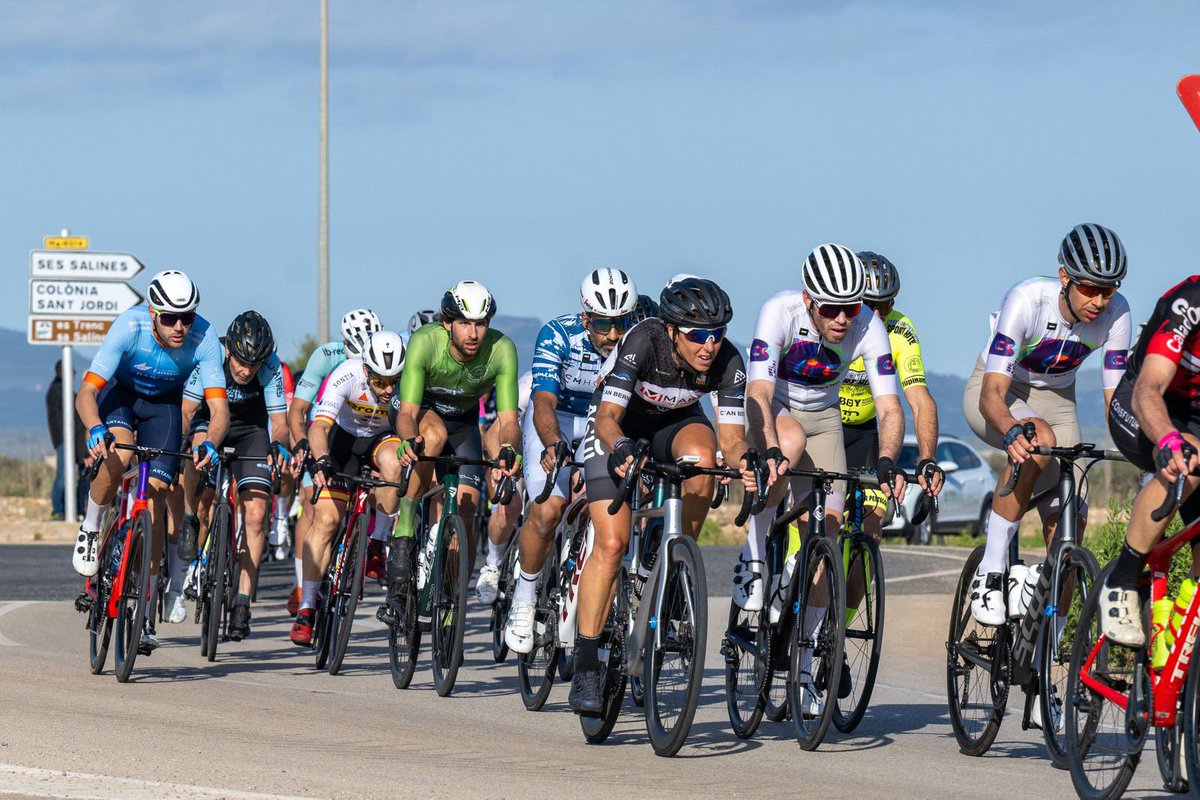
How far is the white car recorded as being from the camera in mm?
28656

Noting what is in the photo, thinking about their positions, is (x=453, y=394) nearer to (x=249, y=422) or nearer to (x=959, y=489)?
(x=249, y=422)

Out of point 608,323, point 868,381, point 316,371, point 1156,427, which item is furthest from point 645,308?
point 1156,427

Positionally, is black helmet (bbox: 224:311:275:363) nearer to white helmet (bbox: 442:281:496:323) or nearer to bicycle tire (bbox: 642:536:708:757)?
white helmet (bbox: 442:281:496:323)

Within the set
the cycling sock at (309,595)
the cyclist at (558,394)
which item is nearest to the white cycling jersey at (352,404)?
the cycling sock at (309,595)

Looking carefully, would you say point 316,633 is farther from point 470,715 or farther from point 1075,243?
point 1075,243

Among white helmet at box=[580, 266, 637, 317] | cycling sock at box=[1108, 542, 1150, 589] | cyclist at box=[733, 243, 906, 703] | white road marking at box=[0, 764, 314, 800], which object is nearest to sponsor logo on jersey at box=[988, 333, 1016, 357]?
cyclist at box=[733, 243, 906, 703]

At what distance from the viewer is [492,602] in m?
13.0

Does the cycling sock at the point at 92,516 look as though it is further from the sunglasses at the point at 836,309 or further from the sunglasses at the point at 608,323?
the sunglasses at the point at 836,309

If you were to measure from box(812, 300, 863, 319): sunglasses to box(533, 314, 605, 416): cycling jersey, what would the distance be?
2172 millimetres

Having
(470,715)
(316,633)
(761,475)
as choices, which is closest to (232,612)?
(316,633)

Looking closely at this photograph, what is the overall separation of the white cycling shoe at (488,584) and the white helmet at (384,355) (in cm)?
137

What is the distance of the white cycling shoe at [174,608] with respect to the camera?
12242 millimetres

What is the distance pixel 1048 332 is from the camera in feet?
29.5

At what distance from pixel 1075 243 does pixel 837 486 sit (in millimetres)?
1618
